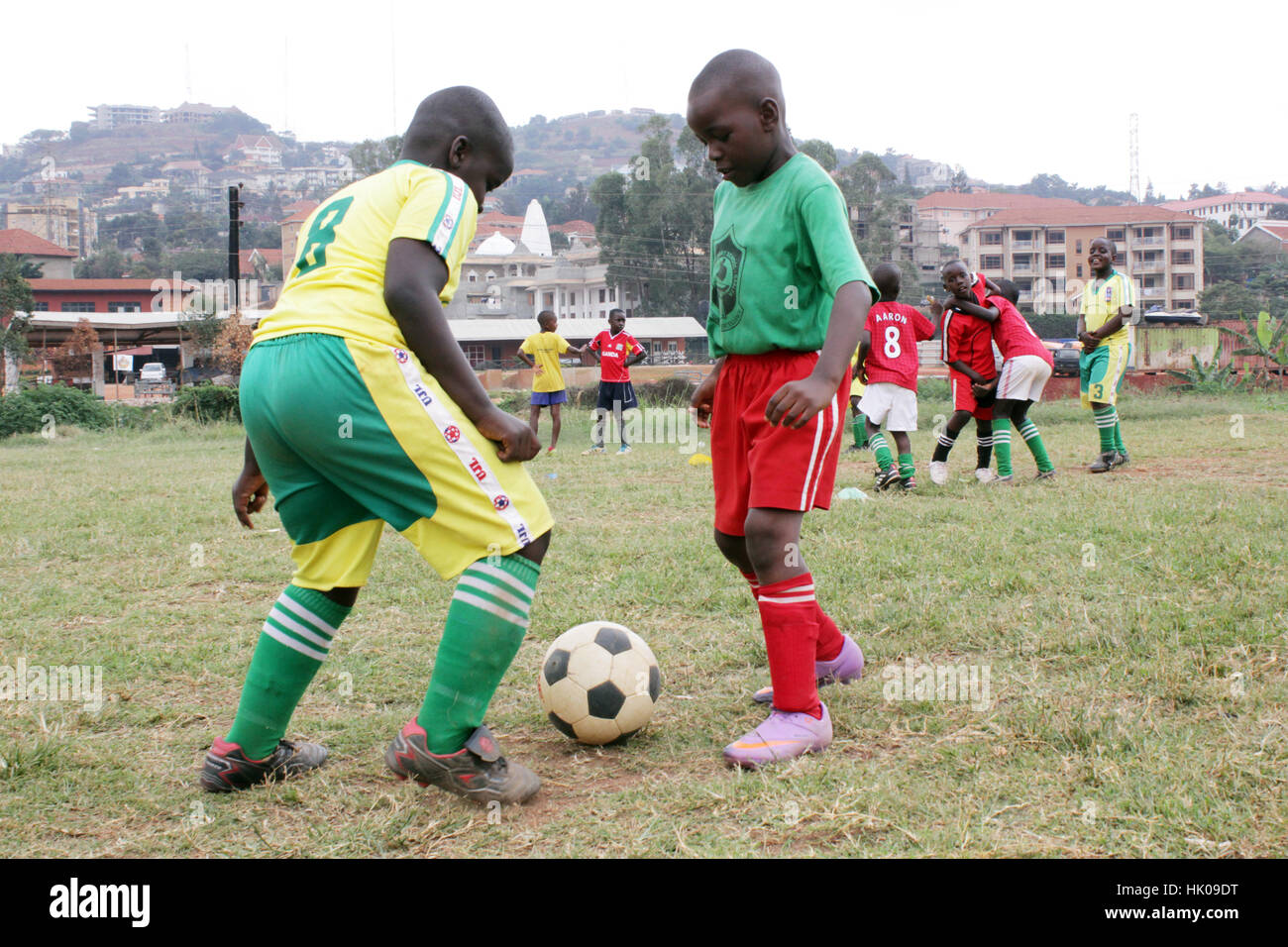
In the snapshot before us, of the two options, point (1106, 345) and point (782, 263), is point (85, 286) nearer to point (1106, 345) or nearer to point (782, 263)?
point (1106, 345)

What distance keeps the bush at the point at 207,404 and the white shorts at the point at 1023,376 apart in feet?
51.4

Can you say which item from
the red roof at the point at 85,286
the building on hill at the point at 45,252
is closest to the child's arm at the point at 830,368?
the red roof at the point at 85,286

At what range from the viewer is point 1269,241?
10644cm

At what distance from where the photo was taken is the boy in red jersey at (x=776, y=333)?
297 centimetres

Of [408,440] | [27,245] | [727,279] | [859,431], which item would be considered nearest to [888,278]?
[859,431]

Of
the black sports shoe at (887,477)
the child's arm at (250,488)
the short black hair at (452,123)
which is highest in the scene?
the short black hair at (452,123)

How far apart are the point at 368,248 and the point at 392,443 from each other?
52 centimetres

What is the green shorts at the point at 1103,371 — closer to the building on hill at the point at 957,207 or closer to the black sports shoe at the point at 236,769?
the black sports shoe at the point at 236,769

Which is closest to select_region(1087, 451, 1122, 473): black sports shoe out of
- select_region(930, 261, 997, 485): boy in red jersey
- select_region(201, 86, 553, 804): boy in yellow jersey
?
select_region(930, 261, 997, 485): boy in red jersey

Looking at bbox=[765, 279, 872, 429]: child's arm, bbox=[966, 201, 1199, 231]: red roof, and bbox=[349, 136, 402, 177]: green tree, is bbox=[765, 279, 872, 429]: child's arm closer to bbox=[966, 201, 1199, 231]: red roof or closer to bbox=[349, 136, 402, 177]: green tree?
bbox=[349, 136, 402, 177]: green tree

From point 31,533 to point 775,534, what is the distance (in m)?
6.08

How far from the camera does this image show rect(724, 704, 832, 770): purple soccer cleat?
2.87 m

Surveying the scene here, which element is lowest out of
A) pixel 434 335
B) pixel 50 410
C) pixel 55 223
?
pixel 50 410

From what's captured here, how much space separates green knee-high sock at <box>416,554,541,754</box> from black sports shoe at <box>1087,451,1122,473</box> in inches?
301
